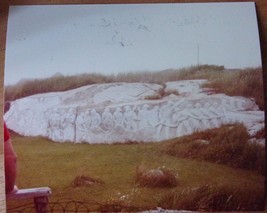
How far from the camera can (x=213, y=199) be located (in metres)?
0.77

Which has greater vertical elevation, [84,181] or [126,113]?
[126,113]

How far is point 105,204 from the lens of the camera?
0.75m

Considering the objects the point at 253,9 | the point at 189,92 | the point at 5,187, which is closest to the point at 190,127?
the point at 189,92

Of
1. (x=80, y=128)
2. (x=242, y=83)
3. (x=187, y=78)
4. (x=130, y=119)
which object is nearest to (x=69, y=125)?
(x=80, y=128)

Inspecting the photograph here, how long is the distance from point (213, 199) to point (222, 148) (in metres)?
0.11

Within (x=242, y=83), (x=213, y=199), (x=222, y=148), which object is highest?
(x=242, y=83)

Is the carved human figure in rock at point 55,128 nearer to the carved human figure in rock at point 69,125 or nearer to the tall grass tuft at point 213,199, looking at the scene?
the carved human figure in rock at point 69,125

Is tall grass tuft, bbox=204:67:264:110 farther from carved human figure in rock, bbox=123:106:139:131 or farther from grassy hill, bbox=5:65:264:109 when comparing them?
carved human figure in rock, bbox=123:106:139:131

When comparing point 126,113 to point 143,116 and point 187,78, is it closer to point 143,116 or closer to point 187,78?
point 143,116

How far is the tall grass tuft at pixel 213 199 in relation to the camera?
76 centimetres

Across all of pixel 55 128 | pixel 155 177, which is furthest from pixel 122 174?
pixel 55 128

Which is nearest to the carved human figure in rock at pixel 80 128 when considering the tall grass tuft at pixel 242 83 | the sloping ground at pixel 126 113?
the sloping ground at pixel 126 113

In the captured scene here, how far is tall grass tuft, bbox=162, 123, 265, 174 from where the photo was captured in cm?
77

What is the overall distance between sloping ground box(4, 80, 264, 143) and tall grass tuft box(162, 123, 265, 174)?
0.02 meters
